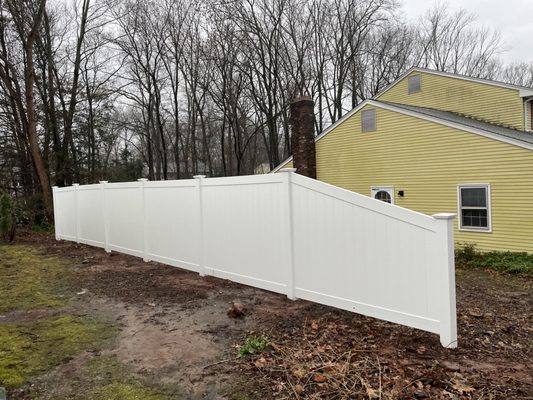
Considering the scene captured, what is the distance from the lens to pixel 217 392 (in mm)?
2832

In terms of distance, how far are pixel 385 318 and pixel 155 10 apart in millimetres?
24922

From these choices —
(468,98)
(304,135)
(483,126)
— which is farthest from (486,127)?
(304,135)

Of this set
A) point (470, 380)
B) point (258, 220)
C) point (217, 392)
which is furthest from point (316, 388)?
point (258, 220)

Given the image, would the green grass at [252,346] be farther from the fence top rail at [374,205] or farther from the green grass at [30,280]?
the green grass at [30,280]

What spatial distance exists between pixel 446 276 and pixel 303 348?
4.54 ft

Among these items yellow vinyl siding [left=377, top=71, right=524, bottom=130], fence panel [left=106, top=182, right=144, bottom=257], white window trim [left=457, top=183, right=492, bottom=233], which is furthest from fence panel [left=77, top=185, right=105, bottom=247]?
yellow vinyl siding [left=377, top=71, right=524, bottom=130]

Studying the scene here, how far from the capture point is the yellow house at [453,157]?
9.82 metres

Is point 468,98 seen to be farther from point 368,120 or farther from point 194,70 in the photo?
point 194,70

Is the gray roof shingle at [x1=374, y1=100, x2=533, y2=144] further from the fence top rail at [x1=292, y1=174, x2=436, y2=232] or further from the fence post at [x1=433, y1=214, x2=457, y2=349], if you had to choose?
the fence post at [x1=433, y1=214, x2=457, y2=349]

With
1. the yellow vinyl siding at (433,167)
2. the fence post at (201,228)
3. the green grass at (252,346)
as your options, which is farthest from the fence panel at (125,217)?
the yellow vinyl siding at (433,167)

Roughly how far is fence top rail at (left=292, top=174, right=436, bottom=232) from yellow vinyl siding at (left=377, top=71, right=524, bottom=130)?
13.1 meters

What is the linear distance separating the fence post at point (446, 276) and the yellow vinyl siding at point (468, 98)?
13.6 meters

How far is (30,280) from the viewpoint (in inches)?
260

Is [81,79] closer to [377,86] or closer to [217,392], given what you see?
[377,86]
